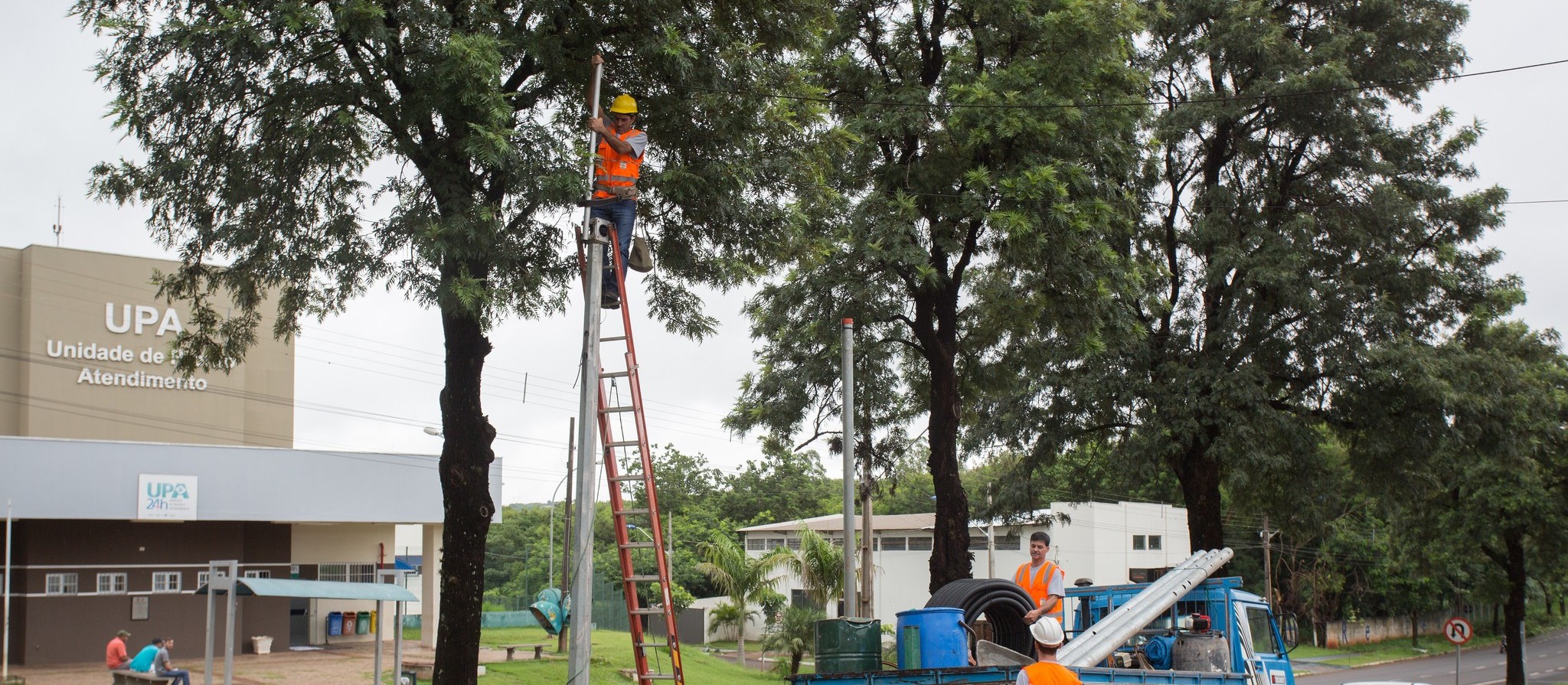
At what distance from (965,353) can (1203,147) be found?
9.32 metres

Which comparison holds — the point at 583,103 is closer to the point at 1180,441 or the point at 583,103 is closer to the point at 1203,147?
the point at 1180,441

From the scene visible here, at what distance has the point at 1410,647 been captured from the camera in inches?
2320

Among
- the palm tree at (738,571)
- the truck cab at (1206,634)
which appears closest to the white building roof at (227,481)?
the palm tree at (738,571)

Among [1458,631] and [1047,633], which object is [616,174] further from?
[1458,631]

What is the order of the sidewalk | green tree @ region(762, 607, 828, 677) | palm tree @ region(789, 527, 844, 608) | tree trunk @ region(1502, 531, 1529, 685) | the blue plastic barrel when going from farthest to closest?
1. tree trunk @ region(1502, 531, 1529, 685)
2. palm tree @ region(789, 527, 844, 608)
3. green tree @ region(762, 607, 828, 677)
4. the sidewalk
5. the blue plastic barrel

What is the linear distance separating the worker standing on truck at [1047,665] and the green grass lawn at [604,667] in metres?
11.3

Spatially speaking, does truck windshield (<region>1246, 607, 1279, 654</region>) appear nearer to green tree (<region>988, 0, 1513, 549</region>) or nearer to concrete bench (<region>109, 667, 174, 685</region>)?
green tree (<region>988, 0, 1513, 549</region>)

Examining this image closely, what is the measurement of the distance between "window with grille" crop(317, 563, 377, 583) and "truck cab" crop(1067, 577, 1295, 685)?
21.3 meters

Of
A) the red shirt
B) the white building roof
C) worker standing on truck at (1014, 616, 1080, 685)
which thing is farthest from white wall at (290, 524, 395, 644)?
worker standing on truck at (1014, 616, 1080, 685)

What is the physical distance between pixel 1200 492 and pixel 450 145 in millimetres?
17899

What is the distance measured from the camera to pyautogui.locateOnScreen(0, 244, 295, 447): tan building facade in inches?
1286

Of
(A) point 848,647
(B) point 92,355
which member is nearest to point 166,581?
(B) point 92,355

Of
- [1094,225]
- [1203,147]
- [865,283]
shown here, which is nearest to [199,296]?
[865,283]

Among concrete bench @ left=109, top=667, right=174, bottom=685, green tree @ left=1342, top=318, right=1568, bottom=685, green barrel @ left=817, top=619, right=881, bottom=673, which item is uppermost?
green tree @ left=1342, top=318, right=1568, bottom=685
